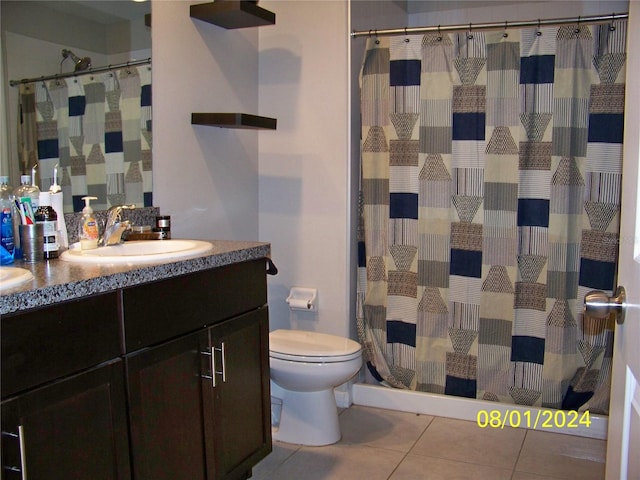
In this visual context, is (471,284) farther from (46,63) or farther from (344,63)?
(46,63)

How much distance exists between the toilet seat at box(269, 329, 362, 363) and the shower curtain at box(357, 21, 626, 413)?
428 mm

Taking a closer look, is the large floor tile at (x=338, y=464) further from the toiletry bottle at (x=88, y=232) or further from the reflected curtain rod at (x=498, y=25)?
the reflected curtain rod at (x=498, y=25)

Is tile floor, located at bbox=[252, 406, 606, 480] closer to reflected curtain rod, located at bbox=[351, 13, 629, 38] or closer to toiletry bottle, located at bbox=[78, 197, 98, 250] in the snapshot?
toiletry bottle, located at bbox=[78, 197, 98, 250]

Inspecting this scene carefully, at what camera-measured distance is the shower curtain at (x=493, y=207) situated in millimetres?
2613

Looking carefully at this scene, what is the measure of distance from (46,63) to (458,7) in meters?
2.26

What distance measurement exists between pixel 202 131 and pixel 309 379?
1.17 meters

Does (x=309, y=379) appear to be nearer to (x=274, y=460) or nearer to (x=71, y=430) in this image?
(x=274, y=460)

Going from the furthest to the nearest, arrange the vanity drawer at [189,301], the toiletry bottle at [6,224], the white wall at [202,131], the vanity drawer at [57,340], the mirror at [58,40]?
the white wall at [202,131] < the mirror at [58,40] < the toiletry bottle at [6,224] < the vanity drawer at [189,301] < the vanity drawer at [57,340]

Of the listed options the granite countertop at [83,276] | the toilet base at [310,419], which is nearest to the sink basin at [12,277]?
the granite countertop at [83,276]

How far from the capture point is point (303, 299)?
3109 mm

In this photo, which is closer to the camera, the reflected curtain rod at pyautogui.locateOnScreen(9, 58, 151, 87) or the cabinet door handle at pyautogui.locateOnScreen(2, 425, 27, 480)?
the cabinet door handle at pyautogui.locateOnScreen(2, 425, 27, 480)

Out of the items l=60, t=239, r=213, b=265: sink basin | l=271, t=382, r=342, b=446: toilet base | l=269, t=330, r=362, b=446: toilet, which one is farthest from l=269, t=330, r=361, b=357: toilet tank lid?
l=60, t=239, r=213, b=265: sink basin

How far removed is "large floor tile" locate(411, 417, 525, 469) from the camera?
254 cm

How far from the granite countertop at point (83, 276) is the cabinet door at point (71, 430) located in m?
0.20
